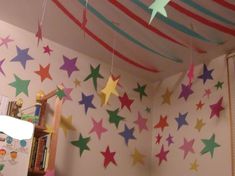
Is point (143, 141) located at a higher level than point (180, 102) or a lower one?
lower

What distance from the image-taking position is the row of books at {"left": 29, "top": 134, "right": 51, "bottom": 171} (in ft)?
6.89

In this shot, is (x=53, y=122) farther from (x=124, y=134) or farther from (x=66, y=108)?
(x=124, y=134)

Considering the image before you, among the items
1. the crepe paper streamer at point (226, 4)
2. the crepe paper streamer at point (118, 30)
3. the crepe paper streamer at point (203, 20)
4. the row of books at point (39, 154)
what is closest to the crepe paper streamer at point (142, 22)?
the crepe paper streamer at point (118, 30)

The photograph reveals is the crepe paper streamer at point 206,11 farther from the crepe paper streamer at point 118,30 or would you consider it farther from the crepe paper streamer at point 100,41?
the crepe paper streamer at point 100,41

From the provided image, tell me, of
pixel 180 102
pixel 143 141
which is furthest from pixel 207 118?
pixel 143 141

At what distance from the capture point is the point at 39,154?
7.03 feet

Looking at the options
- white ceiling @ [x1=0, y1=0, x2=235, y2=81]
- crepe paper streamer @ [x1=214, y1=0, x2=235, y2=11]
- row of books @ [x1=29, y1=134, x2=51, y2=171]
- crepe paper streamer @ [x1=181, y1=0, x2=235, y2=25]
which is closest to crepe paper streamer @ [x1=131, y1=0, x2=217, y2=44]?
white ceiling @ [x1=0, y1=0, x2=235, y2=81]

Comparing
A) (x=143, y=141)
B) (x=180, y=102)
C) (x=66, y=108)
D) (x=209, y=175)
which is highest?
(x=180, y=102)

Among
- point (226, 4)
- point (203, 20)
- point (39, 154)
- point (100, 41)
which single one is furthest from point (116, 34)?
point (39, 154)

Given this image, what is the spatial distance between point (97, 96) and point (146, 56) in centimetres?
58

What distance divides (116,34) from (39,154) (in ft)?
3.64

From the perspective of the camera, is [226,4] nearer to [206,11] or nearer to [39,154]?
[206,11]

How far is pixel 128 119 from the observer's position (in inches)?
118

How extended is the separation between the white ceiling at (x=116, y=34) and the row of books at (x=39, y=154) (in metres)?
0.90
